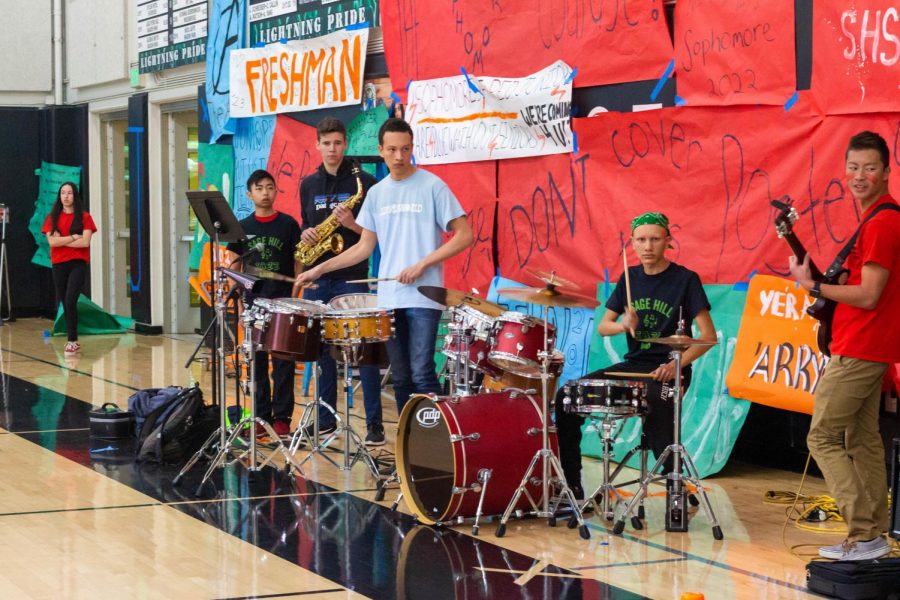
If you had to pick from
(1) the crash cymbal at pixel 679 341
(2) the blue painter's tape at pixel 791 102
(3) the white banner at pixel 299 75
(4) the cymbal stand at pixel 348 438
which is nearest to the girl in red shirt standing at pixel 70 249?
(3) the white banner at pixel 299 75

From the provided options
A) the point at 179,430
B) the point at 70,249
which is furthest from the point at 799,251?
the point at 70,249

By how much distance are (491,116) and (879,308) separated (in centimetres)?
455

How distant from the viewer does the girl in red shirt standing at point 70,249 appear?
13539 mm

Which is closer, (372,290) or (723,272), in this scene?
(723,272)

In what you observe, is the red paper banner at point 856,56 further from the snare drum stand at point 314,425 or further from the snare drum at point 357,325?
the snare drum stand at point 314,425

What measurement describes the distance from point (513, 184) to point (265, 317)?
2.80m

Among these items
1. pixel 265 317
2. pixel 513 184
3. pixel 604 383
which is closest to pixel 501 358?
pixel 604 383

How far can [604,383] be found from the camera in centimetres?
574

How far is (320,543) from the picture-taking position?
571 centimetres

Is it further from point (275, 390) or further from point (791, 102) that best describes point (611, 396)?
point (275, 390)

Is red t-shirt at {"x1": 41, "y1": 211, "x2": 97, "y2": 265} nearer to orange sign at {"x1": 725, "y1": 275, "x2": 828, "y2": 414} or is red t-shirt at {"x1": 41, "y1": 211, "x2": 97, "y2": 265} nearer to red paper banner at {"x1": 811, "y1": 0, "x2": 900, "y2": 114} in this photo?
orange sign at {"x1": 725, "y1": 275, "x2": 828, "y2": 414}

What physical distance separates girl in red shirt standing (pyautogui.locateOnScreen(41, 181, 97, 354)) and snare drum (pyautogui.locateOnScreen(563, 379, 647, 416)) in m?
8.79

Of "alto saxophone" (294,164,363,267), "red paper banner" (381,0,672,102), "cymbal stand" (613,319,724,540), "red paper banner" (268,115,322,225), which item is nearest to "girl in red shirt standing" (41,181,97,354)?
"red paper banner" (268,115,322,225)

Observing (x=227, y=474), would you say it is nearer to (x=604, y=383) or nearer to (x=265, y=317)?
(x=265, y=317)
